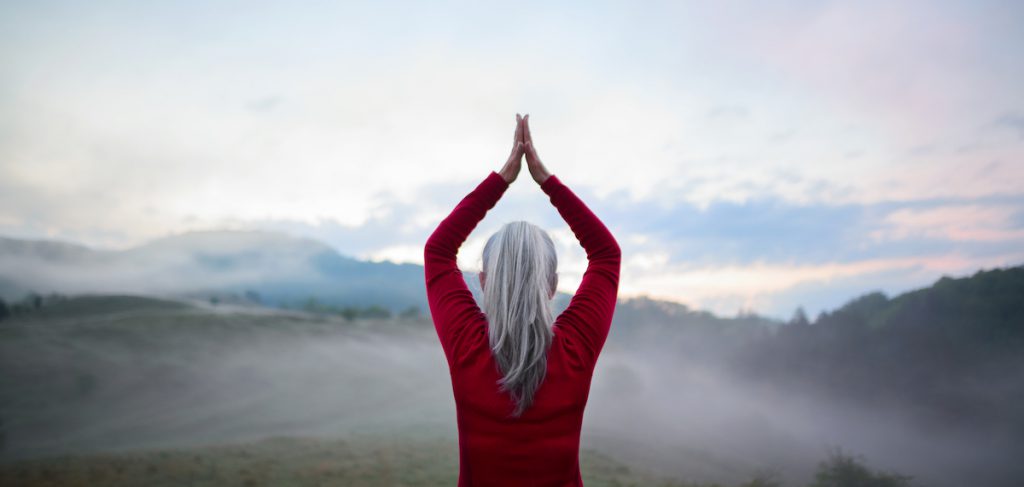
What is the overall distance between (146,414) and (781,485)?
36.2 meters

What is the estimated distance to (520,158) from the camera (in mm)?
3549

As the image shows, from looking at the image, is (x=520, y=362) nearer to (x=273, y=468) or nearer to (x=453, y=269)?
(x=453, y=269)

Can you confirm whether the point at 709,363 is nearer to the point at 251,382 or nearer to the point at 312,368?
the point at 312,368

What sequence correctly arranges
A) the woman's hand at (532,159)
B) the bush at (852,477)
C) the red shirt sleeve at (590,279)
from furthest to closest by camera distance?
1. the bush at (852,477)
2. the woman's hand at (532,159)
3. the red shirt sleeve at (590,279)

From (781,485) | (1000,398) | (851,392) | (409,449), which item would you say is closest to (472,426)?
(409,449)

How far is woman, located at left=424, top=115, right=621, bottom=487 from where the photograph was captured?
9.11 feet

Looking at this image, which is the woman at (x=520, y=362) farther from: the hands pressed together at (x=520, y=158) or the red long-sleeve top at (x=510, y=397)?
the hands pressed together at (x=520, y=158)

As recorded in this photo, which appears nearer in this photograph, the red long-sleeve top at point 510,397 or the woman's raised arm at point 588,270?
the red long-sleeve top at point 510,397

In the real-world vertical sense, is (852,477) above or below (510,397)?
below

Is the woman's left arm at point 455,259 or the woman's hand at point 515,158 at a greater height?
the woman's hand at point 515,158

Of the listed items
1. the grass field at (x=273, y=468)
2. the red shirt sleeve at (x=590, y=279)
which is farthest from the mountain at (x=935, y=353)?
the red shirt sleeve at (x=590, y=279)

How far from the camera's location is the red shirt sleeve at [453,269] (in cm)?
294

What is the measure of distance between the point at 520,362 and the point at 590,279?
2.24ft

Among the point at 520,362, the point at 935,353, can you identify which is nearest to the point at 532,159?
the point at 520,362
